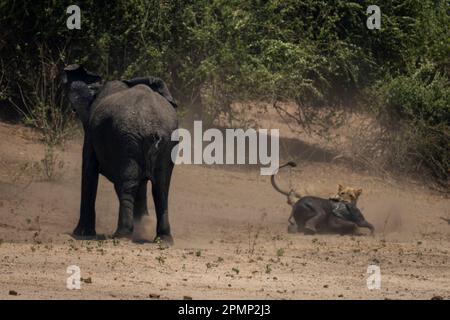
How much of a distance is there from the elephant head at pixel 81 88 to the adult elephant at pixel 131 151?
578 millimetres

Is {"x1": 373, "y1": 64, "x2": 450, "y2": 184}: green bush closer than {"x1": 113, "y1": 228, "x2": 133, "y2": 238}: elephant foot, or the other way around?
{"x1": 113, "y1": 228, "x2": 133, "y2": 238}: elephant foot

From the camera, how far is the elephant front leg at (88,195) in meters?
14.7

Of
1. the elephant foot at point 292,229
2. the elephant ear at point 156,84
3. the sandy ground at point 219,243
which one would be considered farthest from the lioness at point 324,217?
the elephant ear at point 156,84

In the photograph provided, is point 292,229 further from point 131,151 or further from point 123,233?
point 131,151

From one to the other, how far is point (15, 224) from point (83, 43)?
7027 millimetres

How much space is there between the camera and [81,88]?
51.1 ft

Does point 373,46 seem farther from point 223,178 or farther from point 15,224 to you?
point 15,224

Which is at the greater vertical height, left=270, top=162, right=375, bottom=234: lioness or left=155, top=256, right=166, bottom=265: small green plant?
left=270, top=162, right=375, bottom=234: lioness

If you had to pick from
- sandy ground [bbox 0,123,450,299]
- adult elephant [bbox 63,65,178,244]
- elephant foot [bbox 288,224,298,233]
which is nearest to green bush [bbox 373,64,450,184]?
sandy ground [bbox 0,123,450,299]

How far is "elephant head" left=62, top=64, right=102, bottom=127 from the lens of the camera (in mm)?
15469

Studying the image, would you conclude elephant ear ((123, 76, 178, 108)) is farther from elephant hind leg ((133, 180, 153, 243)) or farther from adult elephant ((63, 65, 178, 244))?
elephant hind leg ((133, 180, 153, 243))

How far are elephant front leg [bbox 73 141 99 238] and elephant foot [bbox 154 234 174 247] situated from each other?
937 millimetres

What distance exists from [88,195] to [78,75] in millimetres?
1834
